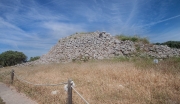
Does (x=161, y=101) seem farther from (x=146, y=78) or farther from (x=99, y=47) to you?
(x=99, y=47)

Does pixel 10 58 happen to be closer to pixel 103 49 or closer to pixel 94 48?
pixel 94 48

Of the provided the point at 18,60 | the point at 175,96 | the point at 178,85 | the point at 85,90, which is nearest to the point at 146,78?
the point at 178,85

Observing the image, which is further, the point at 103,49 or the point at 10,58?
the point at 10,58

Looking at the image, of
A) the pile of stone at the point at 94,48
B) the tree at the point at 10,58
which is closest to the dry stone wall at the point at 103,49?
the pile of stone at the point at 94,48

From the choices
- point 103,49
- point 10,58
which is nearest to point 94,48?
point 103,49

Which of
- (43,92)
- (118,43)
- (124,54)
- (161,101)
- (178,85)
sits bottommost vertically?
(43,92)

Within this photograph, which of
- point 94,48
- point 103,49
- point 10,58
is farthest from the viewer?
point 10,58

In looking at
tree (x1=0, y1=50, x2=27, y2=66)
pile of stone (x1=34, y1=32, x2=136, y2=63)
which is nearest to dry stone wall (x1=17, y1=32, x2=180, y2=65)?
pile of stone (x1=34, y1=32, x2=136, y2=63)

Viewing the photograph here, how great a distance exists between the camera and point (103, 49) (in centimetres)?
1591

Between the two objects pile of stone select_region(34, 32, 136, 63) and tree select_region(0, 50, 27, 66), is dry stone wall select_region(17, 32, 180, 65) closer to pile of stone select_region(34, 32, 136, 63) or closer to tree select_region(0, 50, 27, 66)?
pile of stone select_region(34, 32, 136, 63)

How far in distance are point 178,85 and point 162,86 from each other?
0.48 m

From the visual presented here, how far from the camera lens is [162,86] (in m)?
4.51

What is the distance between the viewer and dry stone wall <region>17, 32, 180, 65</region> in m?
12.8

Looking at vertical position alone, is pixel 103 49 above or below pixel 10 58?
above
